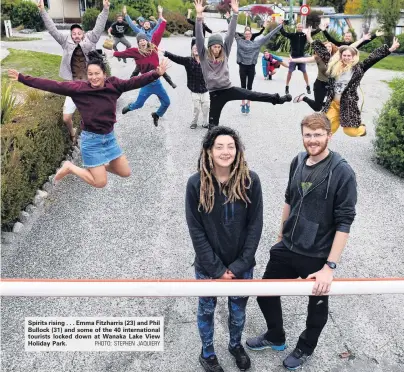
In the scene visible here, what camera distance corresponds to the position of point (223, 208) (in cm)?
269

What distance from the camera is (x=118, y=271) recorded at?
13.9 feet

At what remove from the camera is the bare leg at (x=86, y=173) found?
4.61m

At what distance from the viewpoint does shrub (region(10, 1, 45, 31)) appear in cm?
3061

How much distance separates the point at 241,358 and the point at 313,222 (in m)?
1.16

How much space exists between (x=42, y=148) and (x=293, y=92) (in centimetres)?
827

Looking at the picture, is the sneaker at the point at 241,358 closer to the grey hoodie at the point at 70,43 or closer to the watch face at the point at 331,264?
the watch face at the point at 331,264

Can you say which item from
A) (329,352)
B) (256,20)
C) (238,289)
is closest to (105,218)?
(329,352)

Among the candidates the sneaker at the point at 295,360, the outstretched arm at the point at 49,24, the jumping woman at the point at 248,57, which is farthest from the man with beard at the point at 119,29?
the sneaker at the point at 295,360

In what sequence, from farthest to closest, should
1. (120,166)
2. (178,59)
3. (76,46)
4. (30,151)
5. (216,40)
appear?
(178,59), (76,46), (216,40), (30,151), (120,166)

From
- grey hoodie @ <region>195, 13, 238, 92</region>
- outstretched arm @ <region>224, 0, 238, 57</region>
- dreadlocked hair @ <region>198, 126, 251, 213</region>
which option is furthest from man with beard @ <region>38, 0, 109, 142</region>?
dreadlocked hair @ <region>198, 126, 251, 213</region>

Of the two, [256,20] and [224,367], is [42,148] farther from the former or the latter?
[256,20]

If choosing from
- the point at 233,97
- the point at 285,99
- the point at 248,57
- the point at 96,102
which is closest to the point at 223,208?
the point at 96,102

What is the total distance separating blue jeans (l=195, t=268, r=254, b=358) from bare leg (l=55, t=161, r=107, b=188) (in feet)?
7.18

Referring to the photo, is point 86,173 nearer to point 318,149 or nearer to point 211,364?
point 211,364
